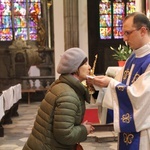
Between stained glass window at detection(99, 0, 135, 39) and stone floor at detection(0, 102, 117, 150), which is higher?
stained glass window at detection(99, 0, 135, 39)

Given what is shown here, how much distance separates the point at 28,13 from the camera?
17156mm

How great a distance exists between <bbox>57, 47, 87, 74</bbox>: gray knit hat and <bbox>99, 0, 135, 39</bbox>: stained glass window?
1327 cm

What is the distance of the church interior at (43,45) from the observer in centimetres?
769

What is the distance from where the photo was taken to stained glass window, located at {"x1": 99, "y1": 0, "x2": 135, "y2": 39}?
15719mm

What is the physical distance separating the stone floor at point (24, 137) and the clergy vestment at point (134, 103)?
3.49 meters

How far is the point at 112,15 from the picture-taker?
15805 millimetres

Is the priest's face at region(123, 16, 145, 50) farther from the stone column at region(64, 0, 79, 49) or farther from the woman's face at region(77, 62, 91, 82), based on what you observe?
the stone column at region(64, 0, 79, 49)

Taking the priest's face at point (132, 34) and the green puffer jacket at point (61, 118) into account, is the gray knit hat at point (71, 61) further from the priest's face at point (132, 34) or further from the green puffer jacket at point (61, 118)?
the priest's face at point (132, 34)

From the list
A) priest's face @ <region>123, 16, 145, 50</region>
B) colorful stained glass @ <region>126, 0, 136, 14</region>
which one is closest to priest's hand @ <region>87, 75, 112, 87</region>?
priest's face @ <region>123, 16, 145, 50</region>

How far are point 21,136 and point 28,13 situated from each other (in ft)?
34.9

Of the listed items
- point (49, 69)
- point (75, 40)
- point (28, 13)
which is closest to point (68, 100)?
point (75, 40)

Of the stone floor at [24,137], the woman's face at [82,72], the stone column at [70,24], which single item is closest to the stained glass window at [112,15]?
the stone column at [70,24]

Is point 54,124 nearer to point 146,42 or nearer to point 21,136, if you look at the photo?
point 146,42

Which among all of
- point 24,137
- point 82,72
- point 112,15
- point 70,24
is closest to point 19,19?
point 112,15
